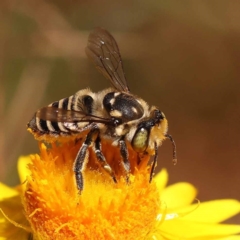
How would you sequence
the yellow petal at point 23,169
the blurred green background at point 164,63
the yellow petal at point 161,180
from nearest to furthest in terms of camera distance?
1. the yellow petal at point 23,169
2. the yellow petal at point 161,180
3. the blurred green background at point 164,63

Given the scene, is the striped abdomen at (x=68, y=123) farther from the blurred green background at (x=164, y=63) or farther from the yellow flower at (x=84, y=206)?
the blurred green background at (x=164, y=63)

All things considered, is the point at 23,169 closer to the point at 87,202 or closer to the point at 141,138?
the point at 87,202

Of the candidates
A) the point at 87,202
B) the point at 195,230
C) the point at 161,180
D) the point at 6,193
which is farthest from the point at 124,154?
the point at 161,180

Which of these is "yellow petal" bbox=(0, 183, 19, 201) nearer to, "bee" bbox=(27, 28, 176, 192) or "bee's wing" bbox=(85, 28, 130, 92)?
"bee" bbox=(27, 28, 176, 192)

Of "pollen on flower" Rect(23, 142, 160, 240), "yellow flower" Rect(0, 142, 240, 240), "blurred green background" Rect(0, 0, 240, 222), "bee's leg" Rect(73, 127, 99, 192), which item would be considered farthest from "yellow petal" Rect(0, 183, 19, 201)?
"blurred green background" Rect(0, 0, 240, 222)

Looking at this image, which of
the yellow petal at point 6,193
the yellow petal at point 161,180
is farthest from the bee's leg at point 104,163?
the yellow petal at point 161,180

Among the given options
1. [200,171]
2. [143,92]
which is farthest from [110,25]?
[200,171]
